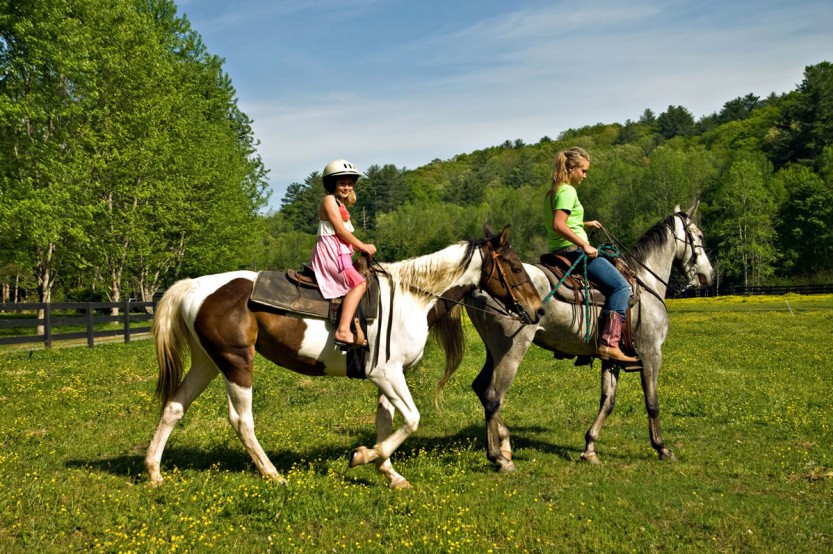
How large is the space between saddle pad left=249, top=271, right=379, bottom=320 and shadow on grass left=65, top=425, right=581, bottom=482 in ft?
6.25

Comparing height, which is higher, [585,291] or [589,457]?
[585,291]

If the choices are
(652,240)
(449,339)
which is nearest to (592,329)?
(449,339)

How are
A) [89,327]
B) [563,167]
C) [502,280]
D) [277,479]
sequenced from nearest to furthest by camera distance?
1. [277,479]
2. [502,280]
3. [563,167]
4. [89,327]

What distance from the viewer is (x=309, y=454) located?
328 inches

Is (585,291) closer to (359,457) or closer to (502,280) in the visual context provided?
Answer: (502,280)

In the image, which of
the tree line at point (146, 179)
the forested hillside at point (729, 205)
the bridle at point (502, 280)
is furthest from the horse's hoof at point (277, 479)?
the forested hillside at point (729, 205)

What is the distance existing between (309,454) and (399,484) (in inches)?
78.0

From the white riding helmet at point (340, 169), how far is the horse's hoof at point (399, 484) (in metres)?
3.53

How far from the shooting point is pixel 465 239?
26.1 ft

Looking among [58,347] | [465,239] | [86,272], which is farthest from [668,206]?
[465,239]

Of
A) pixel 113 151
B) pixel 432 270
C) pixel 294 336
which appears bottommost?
pixel 294 336

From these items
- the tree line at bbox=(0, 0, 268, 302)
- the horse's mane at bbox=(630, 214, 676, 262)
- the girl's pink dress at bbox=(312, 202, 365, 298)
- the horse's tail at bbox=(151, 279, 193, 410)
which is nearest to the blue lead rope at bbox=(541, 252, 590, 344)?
the horse's mane at bbox=(630, 214, 676, 262)

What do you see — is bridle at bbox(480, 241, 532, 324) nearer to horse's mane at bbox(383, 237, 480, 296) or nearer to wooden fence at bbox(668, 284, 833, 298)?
horse's mane at bbox(383, 237, 480, 296)

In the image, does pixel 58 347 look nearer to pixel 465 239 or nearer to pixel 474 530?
pixel 465 239
